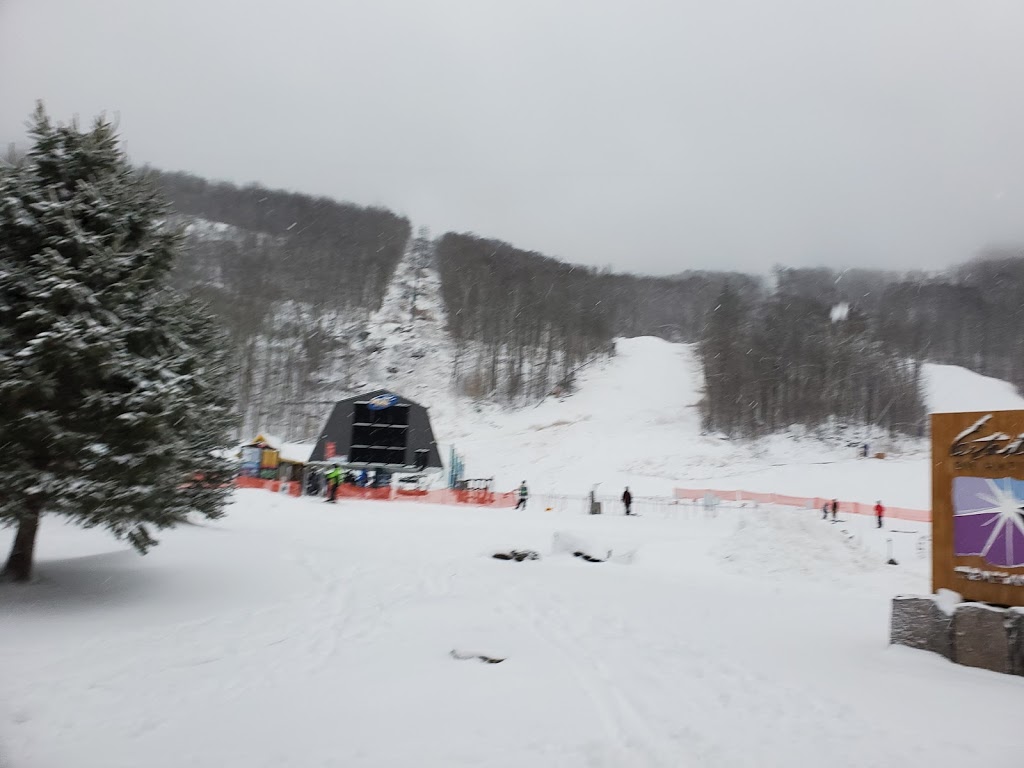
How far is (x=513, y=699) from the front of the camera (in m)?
5.03

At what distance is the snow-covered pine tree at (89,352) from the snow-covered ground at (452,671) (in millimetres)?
1408

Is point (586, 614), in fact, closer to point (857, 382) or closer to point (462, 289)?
point (857, 382)

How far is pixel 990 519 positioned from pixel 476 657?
5.91 m

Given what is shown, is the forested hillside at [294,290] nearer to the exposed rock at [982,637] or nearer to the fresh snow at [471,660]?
the fresh snow at [471,660]

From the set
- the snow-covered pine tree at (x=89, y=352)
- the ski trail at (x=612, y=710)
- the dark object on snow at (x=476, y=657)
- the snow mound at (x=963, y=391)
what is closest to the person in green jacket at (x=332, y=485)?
the snow-covered pine tree at (x=89, y=352)

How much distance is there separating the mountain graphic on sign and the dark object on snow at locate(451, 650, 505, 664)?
549 cm

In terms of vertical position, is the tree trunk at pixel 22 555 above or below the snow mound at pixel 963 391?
below

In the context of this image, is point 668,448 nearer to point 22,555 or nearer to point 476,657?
point 476,657

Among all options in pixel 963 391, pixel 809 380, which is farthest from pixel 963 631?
pixel 809 380

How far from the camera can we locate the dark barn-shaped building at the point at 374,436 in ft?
143

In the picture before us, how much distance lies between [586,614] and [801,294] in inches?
2854

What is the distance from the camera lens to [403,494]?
1257 inches

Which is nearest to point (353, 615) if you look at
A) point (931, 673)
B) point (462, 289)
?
point (931, 673)

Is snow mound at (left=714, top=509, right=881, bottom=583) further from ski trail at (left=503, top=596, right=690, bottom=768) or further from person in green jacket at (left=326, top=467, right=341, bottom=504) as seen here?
person in green jacket at (left=326, top=467, right=341, bottom=504)
